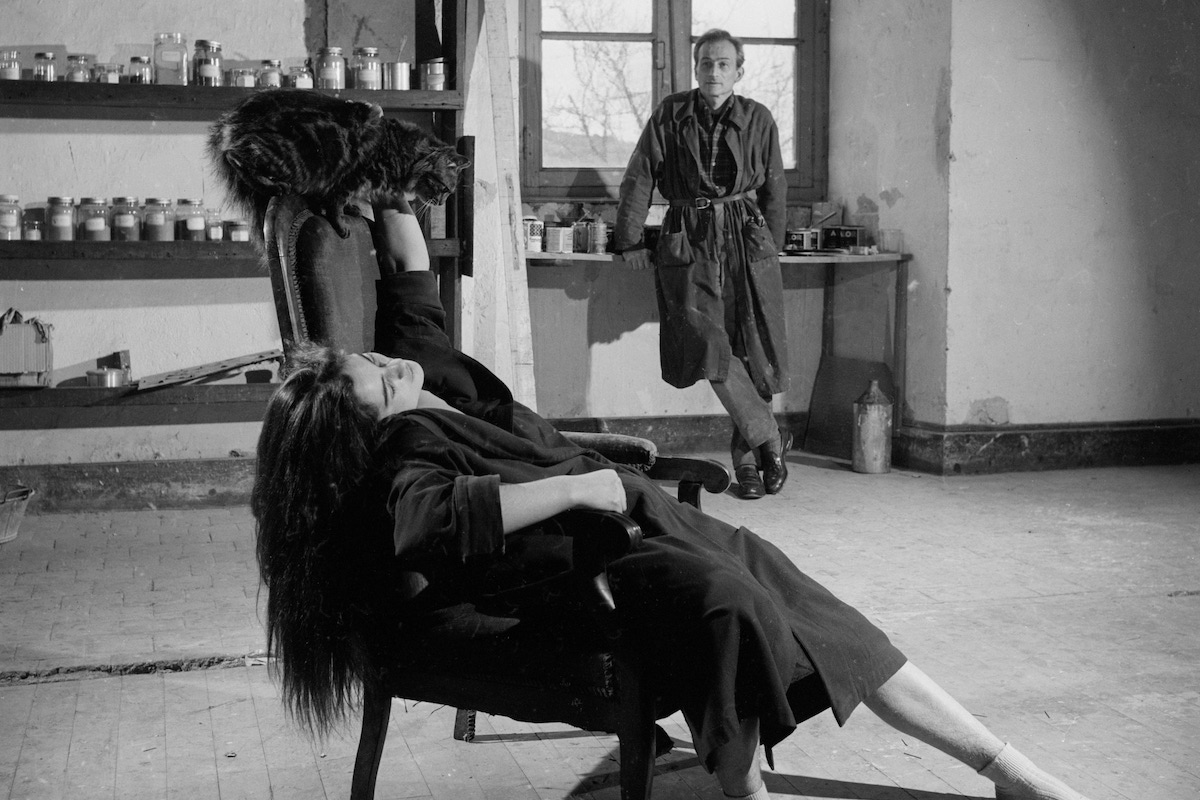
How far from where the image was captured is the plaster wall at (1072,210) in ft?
19.9

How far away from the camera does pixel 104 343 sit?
213 inches

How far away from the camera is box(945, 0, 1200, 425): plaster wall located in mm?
6059

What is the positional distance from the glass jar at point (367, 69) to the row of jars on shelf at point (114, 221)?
772 millimetres

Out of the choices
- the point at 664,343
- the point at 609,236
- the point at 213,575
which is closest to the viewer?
the point at 213,575

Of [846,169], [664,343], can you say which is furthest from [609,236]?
[846,169]

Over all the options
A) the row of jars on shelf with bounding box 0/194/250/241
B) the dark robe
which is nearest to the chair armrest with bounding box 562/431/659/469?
the dark robe

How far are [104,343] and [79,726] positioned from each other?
9.22ft

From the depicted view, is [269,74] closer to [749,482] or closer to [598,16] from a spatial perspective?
[598,16]

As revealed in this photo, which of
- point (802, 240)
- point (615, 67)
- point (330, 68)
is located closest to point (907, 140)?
point (802, 240)

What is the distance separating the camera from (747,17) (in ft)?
22.0

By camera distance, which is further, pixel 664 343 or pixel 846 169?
pixel 846 169

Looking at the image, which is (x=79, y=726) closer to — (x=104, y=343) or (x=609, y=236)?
(x=104, y=343)

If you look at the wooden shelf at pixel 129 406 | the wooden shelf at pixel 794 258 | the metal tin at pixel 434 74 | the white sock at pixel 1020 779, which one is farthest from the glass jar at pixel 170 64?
the white sock at pixel 1020 779

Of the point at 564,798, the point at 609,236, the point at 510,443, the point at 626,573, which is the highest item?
the point at 609,236
